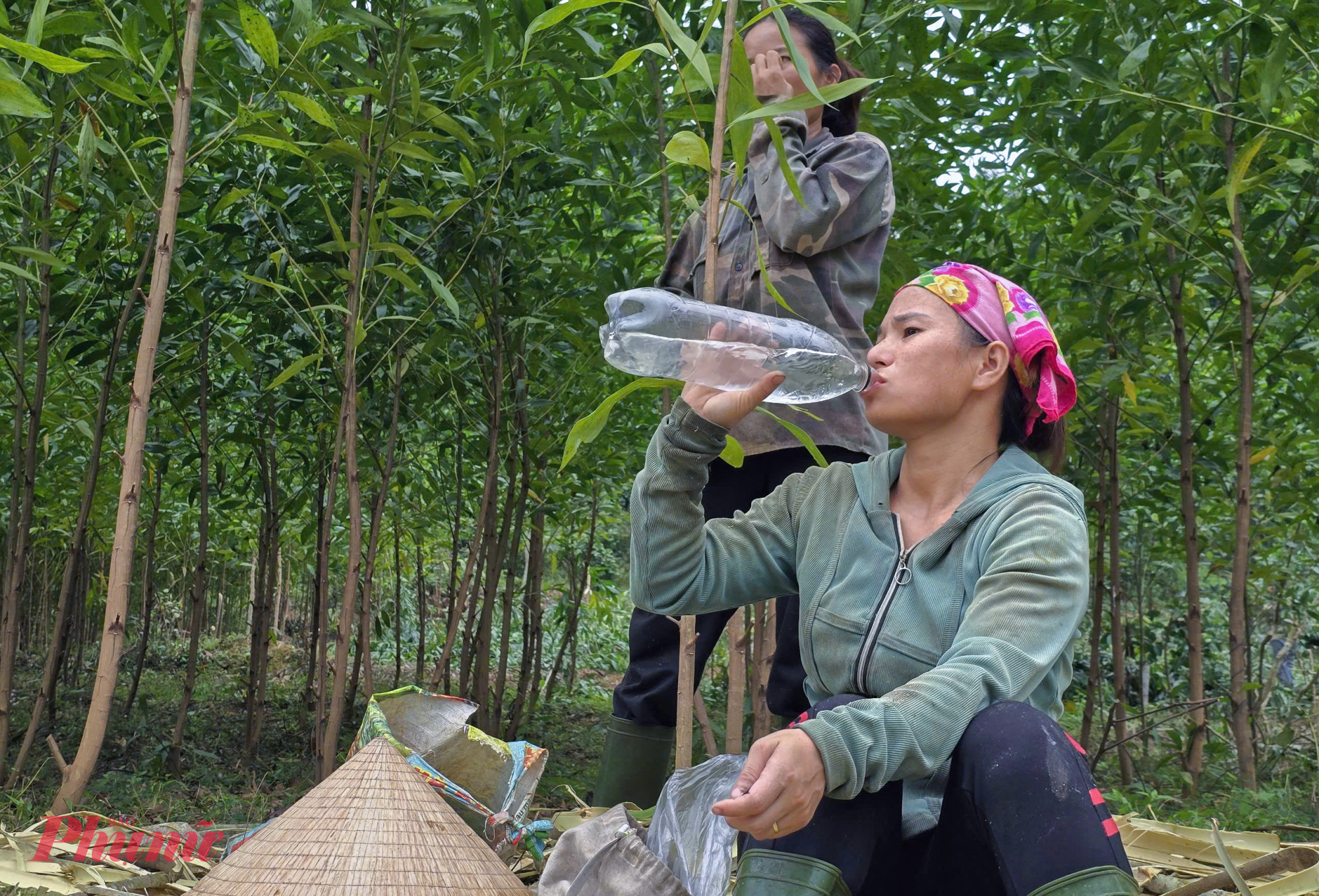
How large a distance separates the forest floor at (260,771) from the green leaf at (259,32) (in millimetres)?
1723

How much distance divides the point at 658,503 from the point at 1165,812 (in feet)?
8.74

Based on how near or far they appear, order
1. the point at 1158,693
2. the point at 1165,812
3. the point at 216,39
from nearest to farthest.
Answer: the point at 216,39 → the point at 1165,812 → the point at 1158,693

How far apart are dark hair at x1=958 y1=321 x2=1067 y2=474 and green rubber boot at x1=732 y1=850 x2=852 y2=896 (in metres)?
0.68

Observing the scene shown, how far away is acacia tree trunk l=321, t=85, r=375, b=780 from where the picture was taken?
8.39 ft

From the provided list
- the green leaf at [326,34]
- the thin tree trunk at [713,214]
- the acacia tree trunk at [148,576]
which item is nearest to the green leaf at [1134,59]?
the thin tree trunk at [713,214]

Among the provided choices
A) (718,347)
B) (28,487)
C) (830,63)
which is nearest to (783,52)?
(830,63)

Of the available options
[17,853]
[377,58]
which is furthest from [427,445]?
[17,853]

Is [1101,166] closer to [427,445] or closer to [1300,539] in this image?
[1300,539]

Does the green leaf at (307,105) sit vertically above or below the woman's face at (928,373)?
above

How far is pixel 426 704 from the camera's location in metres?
2.06

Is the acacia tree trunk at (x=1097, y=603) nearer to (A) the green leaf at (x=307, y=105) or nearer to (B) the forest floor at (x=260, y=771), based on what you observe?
(B) the forest floor at (x=260, y=771)

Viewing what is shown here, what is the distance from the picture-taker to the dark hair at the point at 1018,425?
5.24 feet

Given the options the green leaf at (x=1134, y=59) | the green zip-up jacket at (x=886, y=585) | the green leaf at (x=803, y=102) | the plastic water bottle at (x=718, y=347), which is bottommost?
the green zip-up jacket at (x=886, y=585)

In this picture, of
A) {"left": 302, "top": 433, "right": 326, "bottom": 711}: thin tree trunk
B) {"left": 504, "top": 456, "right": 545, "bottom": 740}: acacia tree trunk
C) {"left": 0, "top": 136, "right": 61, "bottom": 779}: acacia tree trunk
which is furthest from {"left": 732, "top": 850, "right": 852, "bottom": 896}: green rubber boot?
{"left": 504, "top": 456, "right": 545, "bottom": 740}: acacia tree trunk
